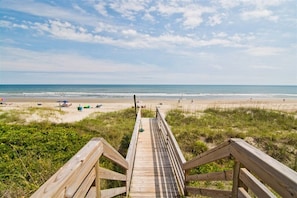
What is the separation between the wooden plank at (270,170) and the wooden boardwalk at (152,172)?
2795 mm

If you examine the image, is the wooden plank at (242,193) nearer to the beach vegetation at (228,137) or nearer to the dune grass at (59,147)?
the dune grass at (59,147)

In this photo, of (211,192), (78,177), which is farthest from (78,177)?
(211,192)

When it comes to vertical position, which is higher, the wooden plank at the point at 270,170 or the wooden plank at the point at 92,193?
the wooden plank at the point at 270,170

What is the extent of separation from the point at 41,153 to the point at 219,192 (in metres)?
5.56

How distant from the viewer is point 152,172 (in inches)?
199

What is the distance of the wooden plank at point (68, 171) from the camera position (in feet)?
3.23

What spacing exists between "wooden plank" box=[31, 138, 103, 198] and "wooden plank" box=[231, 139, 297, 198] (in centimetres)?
111

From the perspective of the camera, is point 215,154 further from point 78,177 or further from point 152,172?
point 152,172

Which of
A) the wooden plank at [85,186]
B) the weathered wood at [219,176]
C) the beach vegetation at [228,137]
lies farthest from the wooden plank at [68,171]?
the beach vegetation at [228,137]

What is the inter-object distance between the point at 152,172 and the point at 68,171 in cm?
410

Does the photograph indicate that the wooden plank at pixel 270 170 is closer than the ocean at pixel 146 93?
Yes

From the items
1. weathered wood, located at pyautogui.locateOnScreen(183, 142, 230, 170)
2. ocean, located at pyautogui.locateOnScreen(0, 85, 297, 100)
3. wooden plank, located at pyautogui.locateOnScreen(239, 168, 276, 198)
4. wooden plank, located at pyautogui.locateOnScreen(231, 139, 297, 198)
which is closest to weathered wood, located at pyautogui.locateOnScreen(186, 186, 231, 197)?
weathered wood, located at pyautogui.locateOnScreen(183, 142, 230, 170)

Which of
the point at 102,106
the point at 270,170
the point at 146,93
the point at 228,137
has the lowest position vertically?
the point at 102,106

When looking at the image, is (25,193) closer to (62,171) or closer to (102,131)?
(62,171)
